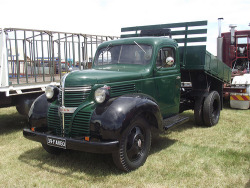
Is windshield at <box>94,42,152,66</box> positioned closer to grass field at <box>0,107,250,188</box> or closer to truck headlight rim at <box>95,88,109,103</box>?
truck headlight rim at <box>95,88,109,103</box>

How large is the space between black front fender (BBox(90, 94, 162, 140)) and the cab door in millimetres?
1125

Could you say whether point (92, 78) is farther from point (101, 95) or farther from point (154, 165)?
point (154, 165)

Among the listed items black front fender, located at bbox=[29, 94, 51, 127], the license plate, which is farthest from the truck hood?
the license plate

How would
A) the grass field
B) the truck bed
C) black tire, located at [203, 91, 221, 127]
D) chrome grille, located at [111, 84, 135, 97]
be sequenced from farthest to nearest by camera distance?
black tire, located at [203, 91, 221, 127], the truck bed, chrome grille, located at [111, 84, 135, 97], the grass field

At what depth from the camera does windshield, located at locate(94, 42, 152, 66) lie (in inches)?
202

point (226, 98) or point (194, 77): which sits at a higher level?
point (194, 77)

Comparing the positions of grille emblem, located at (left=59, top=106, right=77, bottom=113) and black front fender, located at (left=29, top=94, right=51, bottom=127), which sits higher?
grille emblem, located at (left=59, top=106, right=77, bottom=113)

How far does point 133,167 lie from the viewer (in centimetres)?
411

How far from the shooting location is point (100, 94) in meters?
3.93

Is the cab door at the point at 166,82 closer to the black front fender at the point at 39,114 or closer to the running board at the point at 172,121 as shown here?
the running board at the point at 172,121

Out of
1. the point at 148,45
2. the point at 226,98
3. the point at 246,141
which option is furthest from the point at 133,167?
the point at 226,98

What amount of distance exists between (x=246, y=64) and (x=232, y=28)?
1.71m

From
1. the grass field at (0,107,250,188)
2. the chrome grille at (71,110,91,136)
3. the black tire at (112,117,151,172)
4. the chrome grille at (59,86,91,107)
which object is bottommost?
the grass field at (0,107,250,188)

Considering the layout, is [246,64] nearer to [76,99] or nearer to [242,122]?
[242,122]
